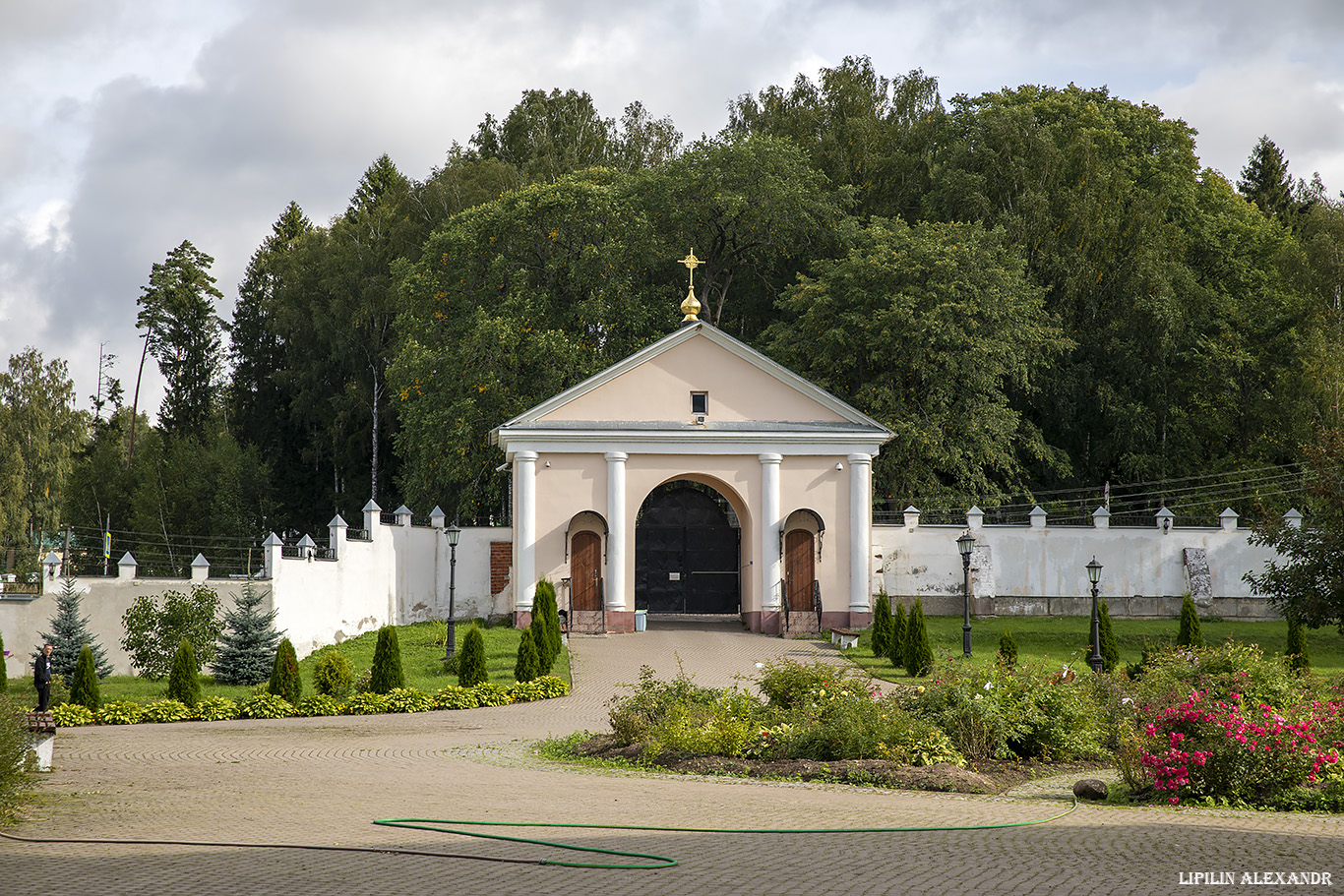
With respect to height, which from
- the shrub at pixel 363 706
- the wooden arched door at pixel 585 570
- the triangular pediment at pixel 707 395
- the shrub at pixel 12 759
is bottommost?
the shrub at pixel 363 706

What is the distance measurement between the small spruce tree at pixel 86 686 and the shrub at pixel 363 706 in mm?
3433

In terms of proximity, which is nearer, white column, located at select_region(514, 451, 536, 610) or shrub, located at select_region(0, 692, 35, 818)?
shrub, located at select_region(0, 692, 35, 818)

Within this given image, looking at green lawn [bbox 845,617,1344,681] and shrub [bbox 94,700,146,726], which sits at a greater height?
green lawn [bbox 845,617,1344,681]

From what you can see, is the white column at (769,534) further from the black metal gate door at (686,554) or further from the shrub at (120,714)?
the shrub at (120,714)

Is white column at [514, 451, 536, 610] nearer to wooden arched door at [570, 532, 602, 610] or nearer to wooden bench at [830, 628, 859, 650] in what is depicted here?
wooden arched door at [570, 532, 602, 610]

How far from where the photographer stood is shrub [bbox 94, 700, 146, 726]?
1727 centimetres

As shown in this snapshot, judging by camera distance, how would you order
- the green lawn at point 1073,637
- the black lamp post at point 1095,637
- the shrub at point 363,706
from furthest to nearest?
1. the green lawn at point 1073,637
2. the black lamp post at point 1095,637
3. the shrub at point 363,706

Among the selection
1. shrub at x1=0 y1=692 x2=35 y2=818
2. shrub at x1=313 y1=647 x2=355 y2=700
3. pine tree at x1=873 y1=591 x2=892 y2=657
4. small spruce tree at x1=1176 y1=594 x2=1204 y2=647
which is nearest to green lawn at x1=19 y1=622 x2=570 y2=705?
shrub at x1=313 y1=647 x2=355 y2=700

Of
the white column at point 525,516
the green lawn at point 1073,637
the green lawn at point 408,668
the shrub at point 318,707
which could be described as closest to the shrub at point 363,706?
the shrub at point 318,707

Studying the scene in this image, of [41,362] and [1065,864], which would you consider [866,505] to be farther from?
[41,362]

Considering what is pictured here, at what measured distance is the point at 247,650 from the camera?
21.4m

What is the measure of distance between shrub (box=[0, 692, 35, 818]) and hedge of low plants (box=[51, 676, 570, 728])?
23.8ft

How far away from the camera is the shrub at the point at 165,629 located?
22.2m

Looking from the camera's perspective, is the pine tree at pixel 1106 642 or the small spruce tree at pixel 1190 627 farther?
the small spruce tree at pixel 1190 627
